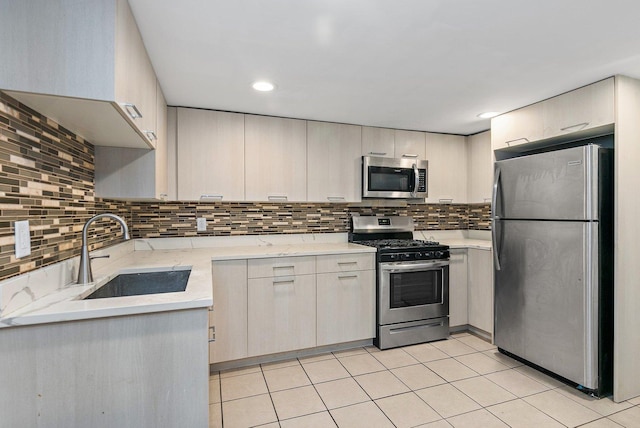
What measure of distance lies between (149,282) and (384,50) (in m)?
1.93

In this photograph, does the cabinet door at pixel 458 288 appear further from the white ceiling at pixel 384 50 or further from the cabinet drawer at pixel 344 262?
the white ceiling at pixel 384 50

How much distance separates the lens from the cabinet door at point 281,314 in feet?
8.60

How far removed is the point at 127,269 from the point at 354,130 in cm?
226

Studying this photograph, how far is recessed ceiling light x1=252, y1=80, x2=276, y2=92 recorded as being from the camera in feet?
7.42

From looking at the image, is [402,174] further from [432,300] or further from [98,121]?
[98,121]

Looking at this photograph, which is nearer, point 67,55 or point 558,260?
point 67,55

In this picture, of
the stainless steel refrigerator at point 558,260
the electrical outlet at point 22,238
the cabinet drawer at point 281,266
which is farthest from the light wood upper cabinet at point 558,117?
the electrical outlet at point 22,238

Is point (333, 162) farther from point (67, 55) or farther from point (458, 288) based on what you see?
point (67, 55)

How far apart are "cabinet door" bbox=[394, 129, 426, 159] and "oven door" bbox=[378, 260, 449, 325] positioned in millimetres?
1138

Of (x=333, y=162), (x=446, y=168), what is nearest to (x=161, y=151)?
(x=333, y=162)

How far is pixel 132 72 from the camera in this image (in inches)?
57.3

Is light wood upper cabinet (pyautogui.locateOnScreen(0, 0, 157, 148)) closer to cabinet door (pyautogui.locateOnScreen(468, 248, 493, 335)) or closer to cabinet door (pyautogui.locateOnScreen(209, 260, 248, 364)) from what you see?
cabinet door (pyautogui.locateOnScreen(209, 260, 248, 364))

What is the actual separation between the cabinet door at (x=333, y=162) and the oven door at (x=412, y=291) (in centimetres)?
80

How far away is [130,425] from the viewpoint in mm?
1227
